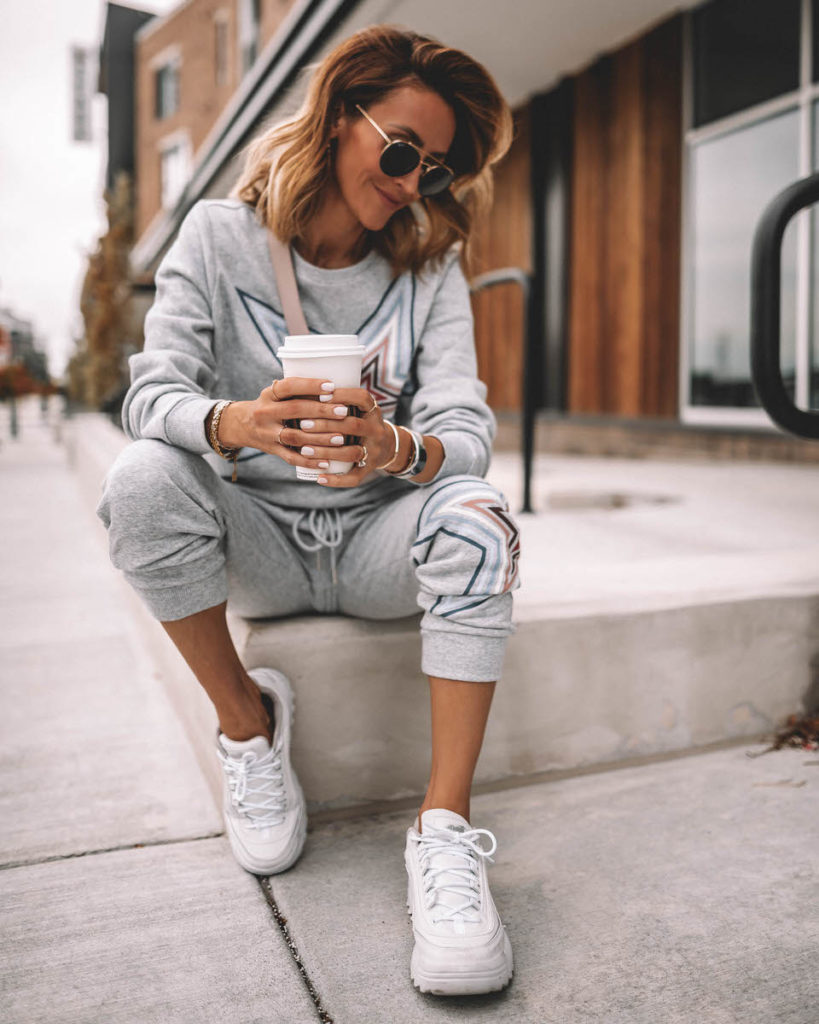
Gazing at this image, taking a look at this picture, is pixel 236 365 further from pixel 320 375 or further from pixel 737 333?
pixel 737 333

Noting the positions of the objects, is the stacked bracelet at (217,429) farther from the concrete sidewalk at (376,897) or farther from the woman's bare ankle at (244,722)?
the concrete sidewalk at (376,897)

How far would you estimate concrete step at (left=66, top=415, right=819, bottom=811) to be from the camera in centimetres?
160

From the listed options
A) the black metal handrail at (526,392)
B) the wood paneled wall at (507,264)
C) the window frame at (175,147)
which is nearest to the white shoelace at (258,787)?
the black metal handrail at (526,392)

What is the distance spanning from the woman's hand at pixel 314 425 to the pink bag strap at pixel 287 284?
0.96 ft

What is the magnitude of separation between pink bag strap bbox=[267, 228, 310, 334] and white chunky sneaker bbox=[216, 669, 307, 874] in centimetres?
61

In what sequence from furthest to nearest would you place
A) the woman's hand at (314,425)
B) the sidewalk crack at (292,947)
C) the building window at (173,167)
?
the building window at (173,167), the woman's hand at (314,425), the sidewalk crack at (292,947)

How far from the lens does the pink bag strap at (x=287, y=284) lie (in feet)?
4.94

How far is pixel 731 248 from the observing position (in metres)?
5.84

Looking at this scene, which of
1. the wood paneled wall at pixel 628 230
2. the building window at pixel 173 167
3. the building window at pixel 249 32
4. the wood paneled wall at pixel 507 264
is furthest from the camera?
the building window at pixel 173 167

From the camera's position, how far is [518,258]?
820 cm

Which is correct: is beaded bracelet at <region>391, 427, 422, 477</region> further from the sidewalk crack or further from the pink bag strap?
the sidewalk crack

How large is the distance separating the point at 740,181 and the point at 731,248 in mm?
422

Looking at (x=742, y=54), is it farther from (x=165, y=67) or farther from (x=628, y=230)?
(x=165, y=67)

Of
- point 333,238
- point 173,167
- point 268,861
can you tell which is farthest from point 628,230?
point 173,167
